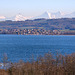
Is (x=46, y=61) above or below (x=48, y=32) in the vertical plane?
above

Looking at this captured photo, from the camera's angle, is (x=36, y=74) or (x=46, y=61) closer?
(x=36, y=74)

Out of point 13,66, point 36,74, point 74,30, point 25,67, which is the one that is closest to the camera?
point 36,74

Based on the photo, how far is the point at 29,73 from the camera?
14.9 metres

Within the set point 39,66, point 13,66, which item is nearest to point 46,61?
point 39,66

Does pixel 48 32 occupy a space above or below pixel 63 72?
below

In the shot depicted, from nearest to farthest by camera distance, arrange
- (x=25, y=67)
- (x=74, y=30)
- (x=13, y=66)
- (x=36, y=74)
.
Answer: (x=36, y=74) < (x=25, y=67) < (x=13, y=66) < (x=74, y=30)

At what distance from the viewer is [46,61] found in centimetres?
1809

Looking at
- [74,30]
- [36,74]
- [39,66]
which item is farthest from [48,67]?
[74,30]

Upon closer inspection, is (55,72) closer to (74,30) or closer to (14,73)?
(14,73)

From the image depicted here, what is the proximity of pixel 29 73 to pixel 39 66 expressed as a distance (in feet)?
7.01

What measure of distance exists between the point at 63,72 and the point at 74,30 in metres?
169

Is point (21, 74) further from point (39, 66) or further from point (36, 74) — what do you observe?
point (39, 66)

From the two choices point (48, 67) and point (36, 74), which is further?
point (48, 67)

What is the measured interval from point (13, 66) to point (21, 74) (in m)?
2.52
